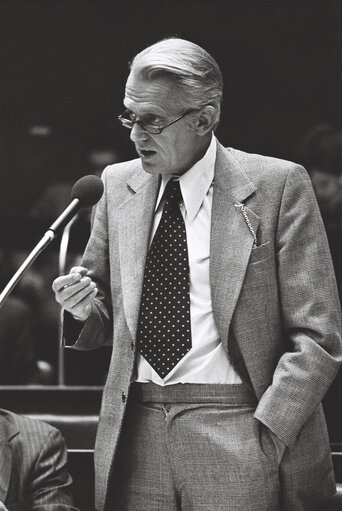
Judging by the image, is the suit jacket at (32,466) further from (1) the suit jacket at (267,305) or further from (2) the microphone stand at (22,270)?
(2) the microphone stand at (22,270)

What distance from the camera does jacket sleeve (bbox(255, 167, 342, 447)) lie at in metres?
1.82

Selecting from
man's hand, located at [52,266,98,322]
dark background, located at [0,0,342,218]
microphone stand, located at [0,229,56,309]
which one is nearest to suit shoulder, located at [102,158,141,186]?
man's hand, located at [52,266,98,322]

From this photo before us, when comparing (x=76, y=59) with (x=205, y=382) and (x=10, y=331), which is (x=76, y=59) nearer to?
(x=10, y=331)

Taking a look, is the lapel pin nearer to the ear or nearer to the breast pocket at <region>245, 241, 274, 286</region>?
the breast pocket at <region>245, 241, 274, 286</region>

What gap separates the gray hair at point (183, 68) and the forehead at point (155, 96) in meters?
0.01

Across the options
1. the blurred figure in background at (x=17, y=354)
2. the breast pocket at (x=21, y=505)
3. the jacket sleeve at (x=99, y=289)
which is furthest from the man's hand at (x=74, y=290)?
the blurred figure in background at (x=17, y=354)

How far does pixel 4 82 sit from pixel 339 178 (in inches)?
65.9

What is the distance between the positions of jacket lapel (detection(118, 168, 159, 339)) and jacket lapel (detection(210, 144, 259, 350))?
144 mm

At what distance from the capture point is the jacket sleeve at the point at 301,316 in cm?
182

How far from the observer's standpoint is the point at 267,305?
1882mm

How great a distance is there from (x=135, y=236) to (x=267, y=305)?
1.01 ft

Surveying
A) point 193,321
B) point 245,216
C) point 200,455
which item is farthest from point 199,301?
point 200,455

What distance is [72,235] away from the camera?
424 cm

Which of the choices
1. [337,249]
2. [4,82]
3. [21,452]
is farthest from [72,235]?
[21,452]
